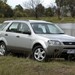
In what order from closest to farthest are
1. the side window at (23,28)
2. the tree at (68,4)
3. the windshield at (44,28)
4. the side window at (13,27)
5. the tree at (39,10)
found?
the windshield at (44,28) < the side window at (23,28) < the side window at (13,27) < the tree at (68,4) < the tree at (39,10)

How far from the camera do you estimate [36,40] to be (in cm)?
1365

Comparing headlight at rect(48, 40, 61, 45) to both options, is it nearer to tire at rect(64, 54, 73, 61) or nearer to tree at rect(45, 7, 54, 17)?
tire at rect(64, 54, 73, 61)

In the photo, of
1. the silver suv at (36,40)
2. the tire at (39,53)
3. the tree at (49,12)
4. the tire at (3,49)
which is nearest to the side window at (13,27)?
the silver suv at (36,40)

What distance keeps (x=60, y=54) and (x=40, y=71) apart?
2.80 metres

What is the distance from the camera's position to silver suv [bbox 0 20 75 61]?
1323 cm

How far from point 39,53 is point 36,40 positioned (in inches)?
20.0

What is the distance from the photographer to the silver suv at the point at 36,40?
13.2 meters

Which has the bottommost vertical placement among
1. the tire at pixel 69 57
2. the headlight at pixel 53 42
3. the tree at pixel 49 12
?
the tree at pixel 49 12

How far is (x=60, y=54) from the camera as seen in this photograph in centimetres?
1329

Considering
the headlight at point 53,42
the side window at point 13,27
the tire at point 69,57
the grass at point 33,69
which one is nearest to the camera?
the grass at point 33,69

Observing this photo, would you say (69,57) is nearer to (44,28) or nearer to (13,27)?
(44,28)

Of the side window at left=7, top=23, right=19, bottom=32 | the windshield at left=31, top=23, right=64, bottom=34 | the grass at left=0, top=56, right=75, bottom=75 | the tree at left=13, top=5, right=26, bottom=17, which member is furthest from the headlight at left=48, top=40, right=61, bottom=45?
the tree at left=13, top=5, right=26, bottom=17

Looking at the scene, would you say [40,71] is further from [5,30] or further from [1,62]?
[5,30]

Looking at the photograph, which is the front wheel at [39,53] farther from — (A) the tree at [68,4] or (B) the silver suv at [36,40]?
(A) the tree at [68,4]
